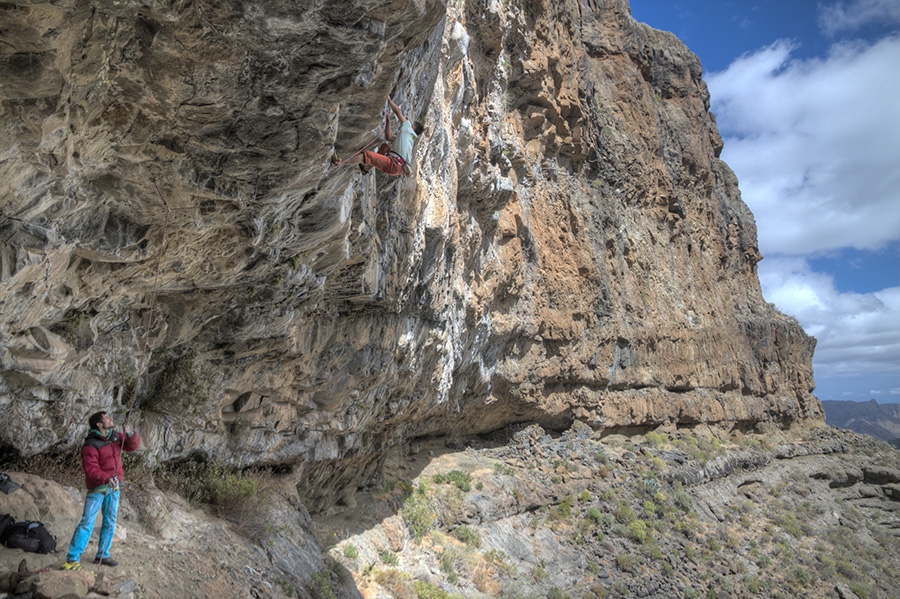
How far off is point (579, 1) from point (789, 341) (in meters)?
22.5

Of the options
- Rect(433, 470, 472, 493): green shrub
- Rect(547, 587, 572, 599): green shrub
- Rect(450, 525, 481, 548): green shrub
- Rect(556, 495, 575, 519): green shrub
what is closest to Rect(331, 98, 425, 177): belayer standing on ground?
Rect(450, 525, 481, 548): green shrub

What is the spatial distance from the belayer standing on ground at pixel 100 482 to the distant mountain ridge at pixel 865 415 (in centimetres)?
17008

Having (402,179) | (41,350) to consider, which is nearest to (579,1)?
(402,179)

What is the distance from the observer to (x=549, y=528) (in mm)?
16172

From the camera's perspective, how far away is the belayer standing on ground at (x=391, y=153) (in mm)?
5312

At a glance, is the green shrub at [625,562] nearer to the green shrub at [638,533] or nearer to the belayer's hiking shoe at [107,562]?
the green shrub at [638,533]

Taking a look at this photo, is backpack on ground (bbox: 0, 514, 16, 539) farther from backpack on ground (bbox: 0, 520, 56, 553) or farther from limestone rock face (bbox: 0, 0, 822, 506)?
limestone rock face (bbox: 0, 0, 822, 506)

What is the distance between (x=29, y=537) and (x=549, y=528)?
13.9 metres

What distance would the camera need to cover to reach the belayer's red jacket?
4676 millimetres

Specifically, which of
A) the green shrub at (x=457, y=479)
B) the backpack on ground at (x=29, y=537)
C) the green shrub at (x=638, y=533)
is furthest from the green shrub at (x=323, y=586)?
the green shrub at (x=638, y=533)

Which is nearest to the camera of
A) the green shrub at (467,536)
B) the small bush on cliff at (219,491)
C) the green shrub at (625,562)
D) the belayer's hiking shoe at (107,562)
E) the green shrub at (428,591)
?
the belayer's hiking shoe at (107,562)

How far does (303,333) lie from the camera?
340 inches

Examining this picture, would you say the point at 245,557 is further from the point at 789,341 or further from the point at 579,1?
the point at 789,341

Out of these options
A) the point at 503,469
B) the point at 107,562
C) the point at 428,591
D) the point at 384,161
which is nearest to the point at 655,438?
the point at 503,469
